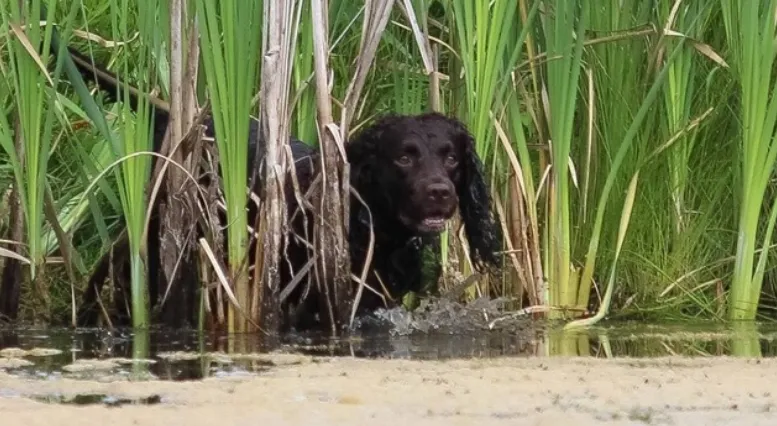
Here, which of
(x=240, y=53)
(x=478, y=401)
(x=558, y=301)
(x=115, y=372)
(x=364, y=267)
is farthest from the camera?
(x=558, y=301)

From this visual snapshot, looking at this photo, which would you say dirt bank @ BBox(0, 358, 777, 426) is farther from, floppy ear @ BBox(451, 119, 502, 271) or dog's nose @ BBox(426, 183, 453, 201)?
floppy ear @ BBox(451, 119, 502, 271)

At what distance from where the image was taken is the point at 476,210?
6.19 metres

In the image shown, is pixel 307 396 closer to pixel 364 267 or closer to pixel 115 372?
pixel 115 372

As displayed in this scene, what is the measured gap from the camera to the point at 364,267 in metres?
5.53

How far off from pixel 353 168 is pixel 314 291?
68 cm

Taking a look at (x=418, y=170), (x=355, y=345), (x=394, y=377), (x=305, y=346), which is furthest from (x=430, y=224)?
(x=394, y=377)

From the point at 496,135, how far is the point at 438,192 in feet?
1.58

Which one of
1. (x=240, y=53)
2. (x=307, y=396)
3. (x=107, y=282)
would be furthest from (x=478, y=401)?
(x=107, y=282)

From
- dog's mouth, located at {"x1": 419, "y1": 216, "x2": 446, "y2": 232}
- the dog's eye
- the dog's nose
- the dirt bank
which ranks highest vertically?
the dog's eye

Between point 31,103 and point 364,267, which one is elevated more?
point 31,103

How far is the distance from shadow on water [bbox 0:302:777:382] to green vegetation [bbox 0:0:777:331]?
0.61 ft

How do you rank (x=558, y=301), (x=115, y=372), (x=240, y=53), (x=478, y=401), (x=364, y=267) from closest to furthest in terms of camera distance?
(x=478, y=401) < (x=115, y=372) < (x=240, y=53) < (x=364, y=267) < (x=558, y=301)

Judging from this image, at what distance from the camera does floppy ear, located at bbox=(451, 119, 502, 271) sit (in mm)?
6059

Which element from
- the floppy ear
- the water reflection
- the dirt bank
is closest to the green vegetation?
the floppy ear
